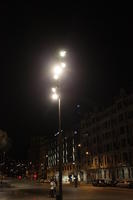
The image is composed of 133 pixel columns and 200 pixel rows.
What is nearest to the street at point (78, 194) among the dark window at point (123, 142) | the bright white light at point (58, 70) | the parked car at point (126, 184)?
the parked car at point (126, 184)

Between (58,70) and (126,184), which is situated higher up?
(58,70)

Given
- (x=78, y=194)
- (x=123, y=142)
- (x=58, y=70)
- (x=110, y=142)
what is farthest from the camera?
(x=110, y=142)

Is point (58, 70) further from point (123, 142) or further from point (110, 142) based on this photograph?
point (110, 142)

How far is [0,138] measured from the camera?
6031 cm

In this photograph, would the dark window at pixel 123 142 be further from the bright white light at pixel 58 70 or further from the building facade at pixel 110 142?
the bright white light at pixel 58 70

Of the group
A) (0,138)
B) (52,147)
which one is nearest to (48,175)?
(52,147)

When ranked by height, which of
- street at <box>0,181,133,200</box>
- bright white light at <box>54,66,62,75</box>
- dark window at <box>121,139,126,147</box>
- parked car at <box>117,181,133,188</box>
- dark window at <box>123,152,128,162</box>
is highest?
dark window at <box>121,139,126,147</box>

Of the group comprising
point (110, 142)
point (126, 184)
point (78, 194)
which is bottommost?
point (78, 194)

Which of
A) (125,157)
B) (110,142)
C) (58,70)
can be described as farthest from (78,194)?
(110,142)

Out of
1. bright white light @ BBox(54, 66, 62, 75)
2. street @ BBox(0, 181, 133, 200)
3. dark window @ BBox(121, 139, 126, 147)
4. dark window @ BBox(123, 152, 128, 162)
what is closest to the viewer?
bright white light @ BBox(54, 66, 62, 75)

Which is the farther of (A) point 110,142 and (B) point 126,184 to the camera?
(A) point 110,142

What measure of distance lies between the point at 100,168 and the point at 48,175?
66.5 meters

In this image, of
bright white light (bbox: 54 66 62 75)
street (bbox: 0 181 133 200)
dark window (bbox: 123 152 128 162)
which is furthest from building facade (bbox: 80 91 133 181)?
bright white light (bbox: 54 66 62 75)

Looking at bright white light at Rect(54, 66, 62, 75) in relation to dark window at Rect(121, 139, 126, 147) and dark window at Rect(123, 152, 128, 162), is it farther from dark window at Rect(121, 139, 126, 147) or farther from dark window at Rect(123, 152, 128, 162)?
dark window at Rect(121, 139, 126, 147)
